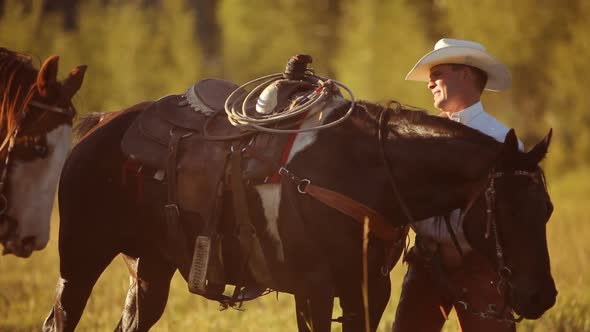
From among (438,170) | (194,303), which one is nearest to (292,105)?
(438,170)

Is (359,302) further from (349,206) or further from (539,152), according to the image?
(539,152)

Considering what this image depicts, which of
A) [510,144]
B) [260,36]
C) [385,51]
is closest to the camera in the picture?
[510,144]

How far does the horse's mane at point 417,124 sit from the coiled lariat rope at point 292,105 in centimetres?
14

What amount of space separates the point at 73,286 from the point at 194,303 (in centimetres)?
338

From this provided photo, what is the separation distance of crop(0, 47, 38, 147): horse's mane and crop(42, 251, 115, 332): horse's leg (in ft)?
4.46

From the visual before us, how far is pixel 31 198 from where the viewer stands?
4117mm

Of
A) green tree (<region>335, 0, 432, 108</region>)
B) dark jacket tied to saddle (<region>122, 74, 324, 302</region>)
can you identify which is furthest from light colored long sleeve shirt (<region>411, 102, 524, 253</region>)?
green tree (<region>335, 0, 432, 108</region>)

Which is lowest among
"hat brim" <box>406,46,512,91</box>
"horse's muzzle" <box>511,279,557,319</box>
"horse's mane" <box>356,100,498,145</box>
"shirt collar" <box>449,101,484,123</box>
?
"horse's muzzle" <box>511,279,557,319</box>

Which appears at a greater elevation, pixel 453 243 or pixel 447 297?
pixel 453 243

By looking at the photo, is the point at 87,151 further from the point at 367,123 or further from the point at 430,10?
the point at 430,10

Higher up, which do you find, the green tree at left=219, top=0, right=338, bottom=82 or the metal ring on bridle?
the green tree at left=219, top=0, right=338, bottom=82

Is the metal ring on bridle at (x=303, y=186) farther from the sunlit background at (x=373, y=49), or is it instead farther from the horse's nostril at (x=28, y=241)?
the sunlit background at (x=373, y=49)

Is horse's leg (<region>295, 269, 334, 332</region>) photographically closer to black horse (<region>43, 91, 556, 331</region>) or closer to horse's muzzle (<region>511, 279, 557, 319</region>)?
black horse (<region>43, 91, 556, 331</region>)

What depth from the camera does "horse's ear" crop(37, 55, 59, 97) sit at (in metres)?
4.08
